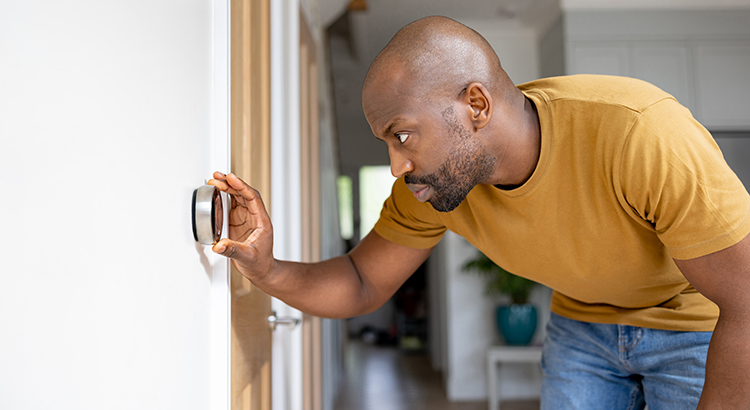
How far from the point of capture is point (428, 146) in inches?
34.7

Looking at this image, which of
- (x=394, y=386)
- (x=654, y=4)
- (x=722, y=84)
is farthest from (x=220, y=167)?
(x=394, y=386)

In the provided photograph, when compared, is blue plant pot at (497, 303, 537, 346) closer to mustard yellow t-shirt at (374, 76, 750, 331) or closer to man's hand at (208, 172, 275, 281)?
mustard yellow t-shirt at (374, 76, 750, 331)

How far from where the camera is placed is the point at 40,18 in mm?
359

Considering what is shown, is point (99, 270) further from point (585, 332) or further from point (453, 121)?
point (585, 332)

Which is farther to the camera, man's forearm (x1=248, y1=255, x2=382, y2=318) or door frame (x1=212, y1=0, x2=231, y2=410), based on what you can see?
man's forearm (x1=248, y1=255, x2=382, y2=318)

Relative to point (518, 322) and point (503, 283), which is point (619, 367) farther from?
point (518, 322)

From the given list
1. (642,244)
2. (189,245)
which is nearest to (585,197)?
(642,244)

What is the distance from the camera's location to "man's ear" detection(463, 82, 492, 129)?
0.87 m

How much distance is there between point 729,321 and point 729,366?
0.22 ft

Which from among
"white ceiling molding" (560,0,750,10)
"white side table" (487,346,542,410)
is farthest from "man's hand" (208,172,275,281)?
"white ceiling molding" (560,0,750,10)

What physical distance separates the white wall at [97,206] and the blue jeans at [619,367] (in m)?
0.89

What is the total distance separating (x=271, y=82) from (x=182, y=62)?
63cm

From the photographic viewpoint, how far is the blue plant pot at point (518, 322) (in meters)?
3.53

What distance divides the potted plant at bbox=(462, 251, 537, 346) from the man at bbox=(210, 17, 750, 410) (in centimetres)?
227
